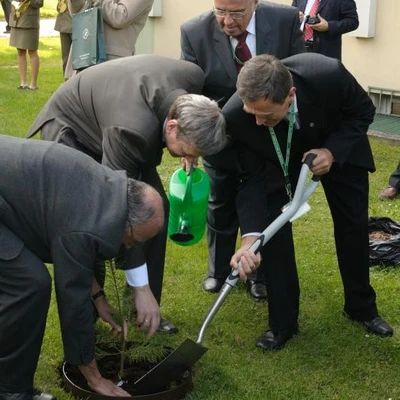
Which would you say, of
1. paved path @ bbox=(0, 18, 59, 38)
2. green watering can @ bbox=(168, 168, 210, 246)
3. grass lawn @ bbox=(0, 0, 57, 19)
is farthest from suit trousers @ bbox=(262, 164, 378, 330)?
grass lawn @ bbox=(0, 0, 57, 19)

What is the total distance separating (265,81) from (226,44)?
1.14 meters

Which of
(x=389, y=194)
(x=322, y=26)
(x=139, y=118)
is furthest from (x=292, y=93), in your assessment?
(x=322, y=26)

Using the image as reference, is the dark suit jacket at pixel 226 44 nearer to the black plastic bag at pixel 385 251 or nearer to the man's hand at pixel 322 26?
the black plastic bag at pixel 385 251

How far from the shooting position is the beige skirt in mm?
11969

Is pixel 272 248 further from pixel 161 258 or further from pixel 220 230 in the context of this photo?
pixel 220 230

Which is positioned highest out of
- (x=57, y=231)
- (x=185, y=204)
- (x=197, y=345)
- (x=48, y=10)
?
(x=57, y=231)

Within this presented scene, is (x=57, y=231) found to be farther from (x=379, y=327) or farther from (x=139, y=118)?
(x=379, y=327)

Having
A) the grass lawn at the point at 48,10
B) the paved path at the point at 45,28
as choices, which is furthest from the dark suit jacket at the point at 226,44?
the grass lawn at the point at 48,10

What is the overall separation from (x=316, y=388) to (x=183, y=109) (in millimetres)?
1567

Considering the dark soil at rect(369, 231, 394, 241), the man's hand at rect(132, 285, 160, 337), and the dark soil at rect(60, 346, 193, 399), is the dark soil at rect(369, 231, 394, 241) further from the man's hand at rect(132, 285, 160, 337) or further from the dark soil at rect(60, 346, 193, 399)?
the man's hand at rect(132, 285, 160, 337)

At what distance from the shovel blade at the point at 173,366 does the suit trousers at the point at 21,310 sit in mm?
621

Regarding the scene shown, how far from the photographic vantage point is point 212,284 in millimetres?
5582

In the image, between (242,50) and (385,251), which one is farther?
(385,251)

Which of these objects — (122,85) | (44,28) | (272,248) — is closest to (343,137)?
(272,248)
